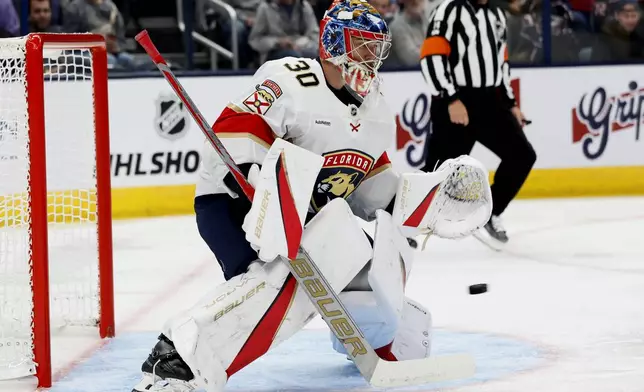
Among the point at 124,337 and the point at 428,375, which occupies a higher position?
the point at 428,375

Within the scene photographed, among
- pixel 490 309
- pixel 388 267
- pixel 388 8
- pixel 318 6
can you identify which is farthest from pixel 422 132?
pixel 388 267

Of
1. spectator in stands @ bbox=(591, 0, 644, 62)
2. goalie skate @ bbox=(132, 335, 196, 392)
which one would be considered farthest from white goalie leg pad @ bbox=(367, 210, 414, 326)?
spectator in stands @ bbox=(591, 0, 644, 62)

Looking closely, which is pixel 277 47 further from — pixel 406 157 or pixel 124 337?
pixel 124 337

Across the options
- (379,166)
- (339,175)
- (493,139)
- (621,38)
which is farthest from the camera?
(621,38)

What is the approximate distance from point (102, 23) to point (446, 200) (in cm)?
372

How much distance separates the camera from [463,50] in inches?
193

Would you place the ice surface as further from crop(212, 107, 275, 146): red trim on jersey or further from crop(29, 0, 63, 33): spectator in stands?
crop(29, 0, 63, 33): spectator in stands

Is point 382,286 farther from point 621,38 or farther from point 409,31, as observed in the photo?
point 621,38

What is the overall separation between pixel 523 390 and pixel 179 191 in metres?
3.55

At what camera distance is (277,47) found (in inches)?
246

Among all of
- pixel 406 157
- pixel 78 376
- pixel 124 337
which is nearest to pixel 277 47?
pixel 406 157

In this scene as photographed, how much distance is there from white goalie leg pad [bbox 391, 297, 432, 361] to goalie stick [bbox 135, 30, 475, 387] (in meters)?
0.13

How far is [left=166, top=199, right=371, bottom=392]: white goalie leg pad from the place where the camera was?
93.2 inches

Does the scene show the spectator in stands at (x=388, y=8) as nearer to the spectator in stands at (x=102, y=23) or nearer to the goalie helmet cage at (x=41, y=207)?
the spectator in stands at (x=102, y=23)
